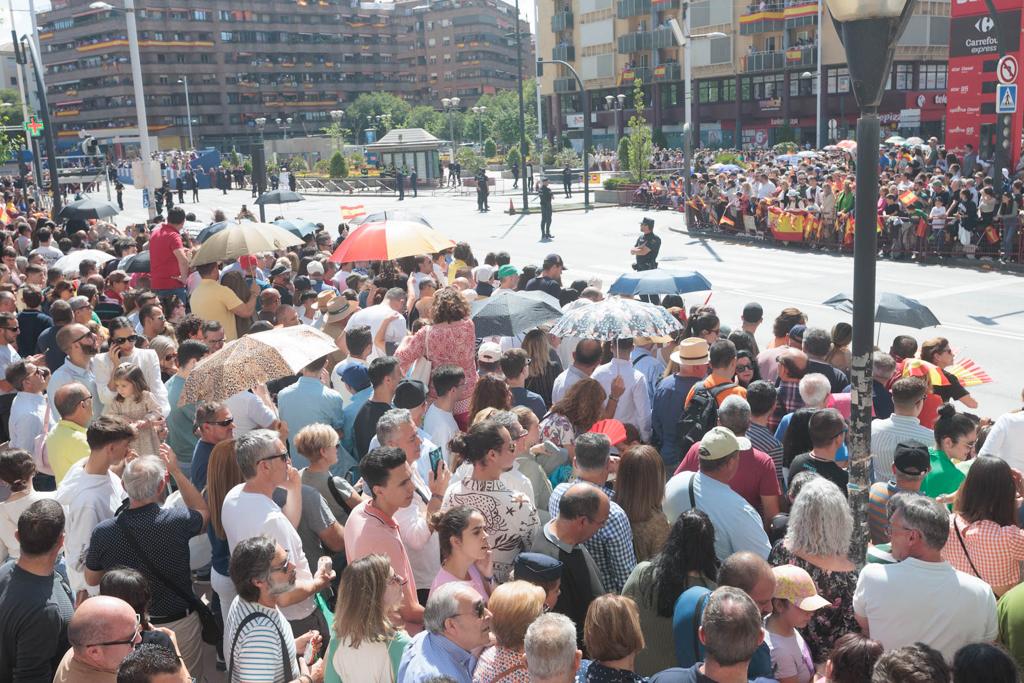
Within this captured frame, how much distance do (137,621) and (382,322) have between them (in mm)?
5747

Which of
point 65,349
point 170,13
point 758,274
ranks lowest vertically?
point 758,274

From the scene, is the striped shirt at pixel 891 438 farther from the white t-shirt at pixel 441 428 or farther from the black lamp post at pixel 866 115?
the white t-shirt at pixel 441 428

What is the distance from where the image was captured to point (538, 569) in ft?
14.9

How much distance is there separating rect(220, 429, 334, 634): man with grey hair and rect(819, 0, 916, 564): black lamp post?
290 centimetres

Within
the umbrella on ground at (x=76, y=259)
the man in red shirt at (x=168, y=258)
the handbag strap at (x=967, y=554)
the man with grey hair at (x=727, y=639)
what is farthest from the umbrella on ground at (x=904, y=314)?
the umbrella on ground at (x=76, y=259)

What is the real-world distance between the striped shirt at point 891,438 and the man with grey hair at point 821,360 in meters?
1.30

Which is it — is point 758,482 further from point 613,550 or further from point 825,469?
point 613,550

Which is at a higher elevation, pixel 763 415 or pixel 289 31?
pixel 289 31

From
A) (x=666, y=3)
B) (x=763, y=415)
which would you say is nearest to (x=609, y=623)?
(x=763, y=415)

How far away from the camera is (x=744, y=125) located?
71.9 m

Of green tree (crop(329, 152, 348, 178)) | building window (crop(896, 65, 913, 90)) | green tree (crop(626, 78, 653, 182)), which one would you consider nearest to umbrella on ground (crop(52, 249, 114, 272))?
green tree (crop(626, 78, 653, 182))

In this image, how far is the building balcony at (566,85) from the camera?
282ft

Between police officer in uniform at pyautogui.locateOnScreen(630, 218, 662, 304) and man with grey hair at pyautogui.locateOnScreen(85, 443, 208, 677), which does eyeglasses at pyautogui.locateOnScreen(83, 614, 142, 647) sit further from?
police officer in uniform at pyautogui.locateOnScreen(630, 218, 662, 304)

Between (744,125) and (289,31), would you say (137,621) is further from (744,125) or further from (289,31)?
(289,31)
